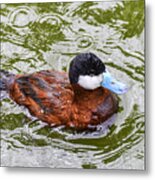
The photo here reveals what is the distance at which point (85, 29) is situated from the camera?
1821 millimetres

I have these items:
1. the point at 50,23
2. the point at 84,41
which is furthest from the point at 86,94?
the point at 50,23

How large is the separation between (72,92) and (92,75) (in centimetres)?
10

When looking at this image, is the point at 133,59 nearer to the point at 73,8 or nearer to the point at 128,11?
the point at 128,11

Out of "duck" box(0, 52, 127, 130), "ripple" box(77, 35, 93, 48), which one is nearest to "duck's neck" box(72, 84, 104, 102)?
"duck" box(0, 52, 127, 130)

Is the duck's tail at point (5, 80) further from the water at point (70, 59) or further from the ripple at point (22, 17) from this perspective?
the ripple at point (22, 17)

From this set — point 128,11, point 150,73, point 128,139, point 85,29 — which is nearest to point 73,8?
point 85,29

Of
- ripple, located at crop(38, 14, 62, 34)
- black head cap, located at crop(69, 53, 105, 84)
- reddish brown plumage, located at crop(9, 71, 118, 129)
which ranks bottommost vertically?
reddish brown plumage, located at crop(9, 71, 118, 129)

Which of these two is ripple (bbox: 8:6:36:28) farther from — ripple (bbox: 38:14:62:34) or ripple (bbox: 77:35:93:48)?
ripple (bbox: 77:35:93:48)

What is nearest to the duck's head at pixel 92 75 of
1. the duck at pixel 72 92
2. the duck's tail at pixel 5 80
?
the duck at pixel 72 92

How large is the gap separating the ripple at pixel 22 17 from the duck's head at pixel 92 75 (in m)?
0.23

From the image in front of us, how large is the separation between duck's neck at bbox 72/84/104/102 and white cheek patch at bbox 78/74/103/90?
15 mm

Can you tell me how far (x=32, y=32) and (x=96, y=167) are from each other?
56 centimetres

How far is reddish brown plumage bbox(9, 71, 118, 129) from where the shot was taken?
181cm

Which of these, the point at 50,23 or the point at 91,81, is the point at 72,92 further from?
the point at 50,23
